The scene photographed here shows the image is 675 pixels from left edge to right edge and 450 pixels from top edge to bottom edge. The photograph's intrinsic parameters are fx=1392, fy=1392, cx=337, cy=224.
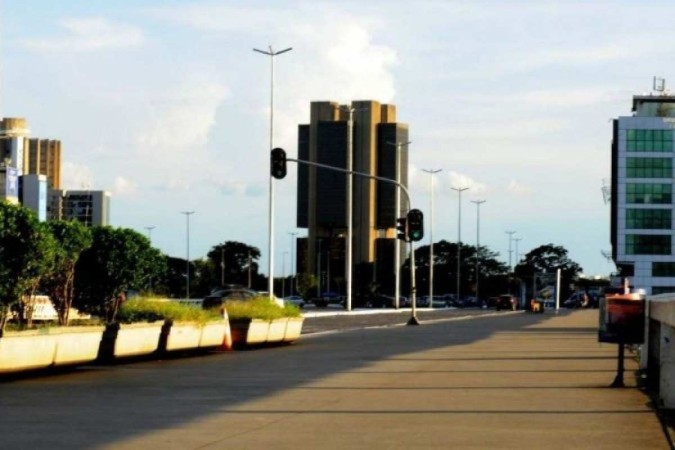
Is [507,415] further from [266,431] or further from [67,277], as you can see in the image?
[67,277]

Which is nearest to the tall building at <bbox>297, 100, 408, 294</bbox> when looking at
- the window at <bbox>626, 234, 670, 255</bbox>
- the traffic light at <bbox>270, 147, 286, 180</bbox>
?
the window at <bbox>626, 234, 670, 255</bbox>

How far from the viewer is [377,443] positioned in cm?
1270

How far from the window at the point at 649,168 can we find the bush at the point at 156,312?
119m

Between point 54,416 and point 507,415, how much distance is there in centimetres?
493

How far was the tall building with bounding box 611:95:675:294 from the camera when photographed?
468ft

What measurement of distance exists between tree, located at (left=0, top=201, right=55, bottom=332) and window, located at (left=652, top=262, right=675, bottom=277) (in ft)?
415

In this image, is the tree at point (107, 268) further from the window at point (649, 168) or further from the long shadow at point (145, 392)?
the window at point (649, 168)

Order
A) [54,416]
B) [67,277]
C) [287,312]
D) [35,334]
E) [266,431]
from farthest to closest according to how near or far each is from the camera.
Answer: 1. [287,312]
2. [67,277]
3. [35,334]
4. [54,416]
5. [266,431]

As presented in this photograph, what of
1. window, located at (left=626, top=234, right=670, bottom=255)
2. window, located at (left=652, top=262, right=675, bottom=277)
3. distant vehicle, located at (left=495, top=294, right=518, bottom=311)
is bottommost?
distant vehicle, located at (left=495, top=294, right=518, bottom=311)

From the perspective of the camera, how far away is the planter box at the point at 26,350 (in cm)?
1923

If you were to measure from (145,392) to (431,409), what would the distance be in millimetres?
4135

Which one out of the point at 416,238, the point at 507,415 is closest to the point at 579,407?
the point at 507,415

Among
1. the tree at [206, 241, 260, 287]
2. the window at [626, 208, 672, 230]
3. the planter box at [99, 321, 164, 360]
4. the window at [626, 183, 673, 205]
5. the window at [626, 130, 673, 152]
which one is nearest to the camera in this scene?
the planter box at [99, 321, 164, 360]

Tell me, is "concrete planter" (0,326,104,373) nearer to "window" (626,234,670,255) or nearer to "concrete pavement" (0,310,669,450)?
"concrete pavement" (0,310,669,450)
